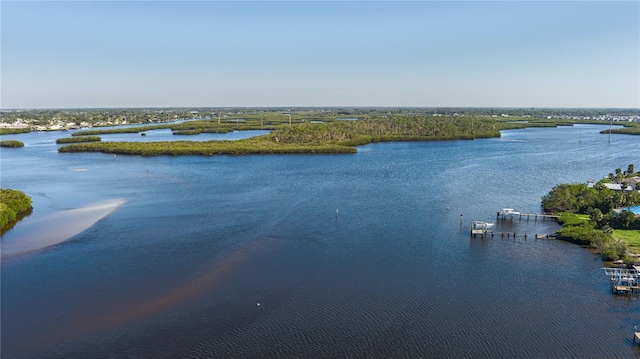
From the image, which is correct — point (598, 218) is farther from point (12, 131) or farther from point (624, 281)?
point (12, 131)

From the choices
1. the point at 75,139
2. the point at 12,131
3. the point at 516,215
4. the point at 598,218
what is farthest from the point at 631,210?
the point at 12,131

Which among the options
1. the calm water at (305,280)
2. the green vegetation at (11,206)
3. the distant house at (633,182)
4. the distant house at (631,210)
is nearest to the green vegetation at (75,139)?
the calm water at (305,280)

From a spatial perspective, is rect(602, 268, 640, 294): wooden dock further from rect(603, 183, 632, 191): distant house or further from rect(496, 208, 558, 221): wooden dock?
rect(603, 183, 632, 191): distant house

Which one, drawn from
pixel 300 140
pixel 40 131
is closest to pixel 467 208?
pixel 300 140

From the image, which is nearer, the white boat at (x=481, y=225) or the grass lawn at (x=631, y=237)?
the grass lawn at (x=631, y=237)

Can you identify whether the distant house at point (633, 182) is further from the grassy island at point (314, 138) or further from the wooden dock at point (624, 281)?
the grassy island at point (314, 138)

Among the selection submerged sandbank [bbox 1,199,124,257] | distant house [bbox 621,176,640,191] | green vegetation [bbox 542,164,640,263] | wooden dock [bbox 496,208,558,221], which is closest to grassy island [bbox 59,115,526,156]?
submerged sandbank [bbox 1,199,124,257]
